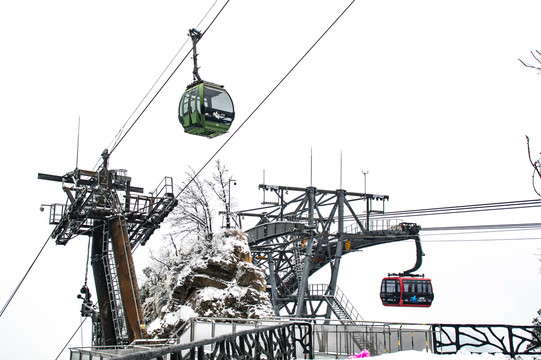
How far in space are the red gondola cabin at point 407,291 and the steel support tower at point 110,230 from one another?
53.5 feet

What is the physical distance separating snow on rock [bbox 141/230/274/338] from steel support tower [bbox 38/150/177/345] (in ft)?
8.82

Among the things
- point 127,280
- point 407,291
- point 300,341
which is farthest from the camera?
point 407,291

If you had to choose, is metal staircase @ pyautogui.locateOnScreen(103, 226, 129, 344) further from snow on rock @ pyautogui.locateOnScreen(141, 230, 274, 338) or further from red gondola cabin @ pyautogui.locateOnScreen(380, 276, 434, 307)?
red gondola cabin @ pyautogui.locateOnScreen(380, 276, 434, 307)

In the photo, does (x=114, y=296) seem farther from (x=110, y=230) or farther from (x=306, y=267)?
(x=306, y=267)

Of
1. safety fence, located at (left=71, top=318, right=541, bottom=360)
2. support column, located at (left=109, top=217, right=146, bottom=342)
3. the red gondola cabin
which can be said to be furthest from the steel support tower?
the red gondola cabin

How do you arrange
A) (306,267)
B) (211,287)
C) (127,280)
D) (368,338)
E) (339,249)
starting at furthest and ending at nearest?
(339,249) → (306,267) → (211,287) → (127,280) → (368,338)

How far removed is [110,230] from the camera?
31.5m

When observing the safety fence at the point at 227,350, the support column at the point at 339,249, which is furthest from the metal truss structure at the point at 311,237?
the safety fence at the point at 227,350

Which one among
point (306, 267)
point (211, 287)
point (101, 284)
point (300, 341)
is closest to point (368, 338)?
point (300, 341)

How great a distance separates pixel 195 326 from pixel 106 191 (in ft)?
51.2

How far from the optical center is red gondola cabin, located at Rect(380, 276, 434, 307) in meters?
38.1

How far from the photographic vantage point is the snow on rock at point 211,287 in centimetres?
3203

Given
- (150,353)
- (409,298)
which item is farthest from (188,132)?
(409,298)

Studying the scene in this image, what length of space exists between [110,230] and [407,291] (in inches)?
790
